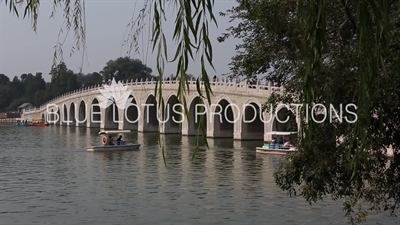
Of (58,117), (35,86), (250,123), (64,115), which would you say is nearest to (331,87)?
(250,123)

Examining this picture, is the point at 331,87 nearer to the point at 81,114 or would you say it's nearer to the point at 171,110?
the point at 171,110

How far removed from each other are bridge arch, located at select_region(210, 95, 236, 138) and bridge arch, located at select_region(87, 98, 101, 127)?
20.6 metres

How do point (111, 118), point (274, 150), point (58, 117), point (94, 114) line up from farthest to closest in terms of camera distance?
point (58, 117) < point (94, 114) < point (111, 118) < point (274, 150)

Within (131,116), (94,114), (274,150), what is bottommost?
(274,150)

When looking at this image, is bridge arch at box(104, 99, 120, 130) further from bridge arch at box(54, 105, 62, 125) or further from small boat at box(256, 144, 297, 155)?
small boat at box(256, 144, 297, 155)

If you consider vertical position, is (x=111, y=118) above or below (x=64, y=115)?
below

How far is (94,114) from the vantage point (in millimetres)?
57781

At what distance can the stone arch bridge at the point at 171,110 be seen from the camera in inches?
1230

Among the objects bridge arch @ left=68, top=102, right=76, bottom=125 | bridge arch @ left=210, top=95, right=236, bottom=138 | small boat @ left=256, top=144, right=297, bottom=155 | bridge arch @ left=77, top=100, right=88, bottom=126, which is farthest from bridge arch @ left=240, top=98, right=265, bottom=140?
bridge arch @ left=68, top=102, right=76, bottom=125

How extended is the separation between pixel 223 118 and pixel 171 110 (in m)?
6.97

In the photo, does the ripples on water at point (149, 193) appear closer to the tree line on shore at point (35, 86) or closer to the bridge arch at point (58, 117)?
the tree line on shore at point (35, 86)

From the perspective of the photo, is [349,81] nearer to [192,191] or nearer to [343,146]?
[343,146]

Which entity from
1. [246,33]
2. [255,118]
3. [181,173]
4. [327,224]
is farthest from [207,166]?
[255,118]

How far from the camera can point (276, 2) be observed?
7.29m
